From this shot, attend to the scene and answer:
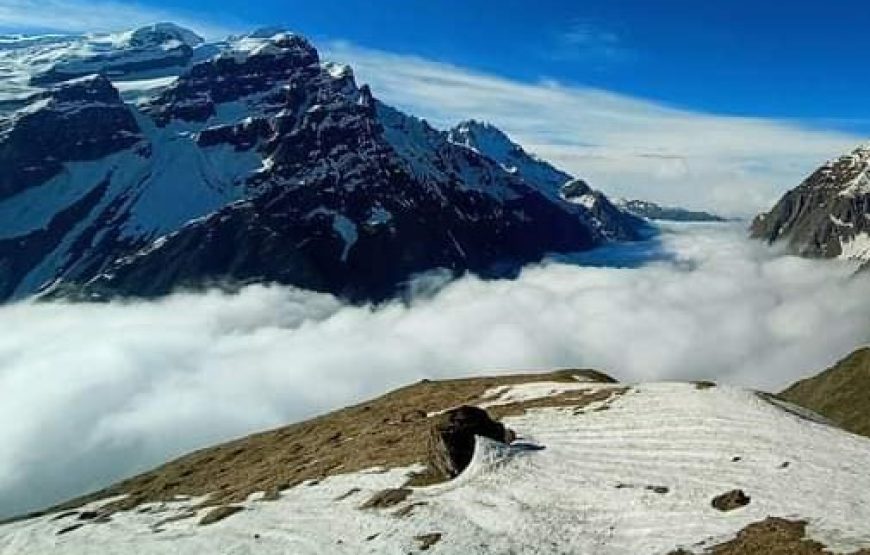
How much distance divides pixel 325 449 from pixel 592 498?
1355 inches

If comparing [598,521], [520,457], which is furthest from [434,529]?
[520,457]

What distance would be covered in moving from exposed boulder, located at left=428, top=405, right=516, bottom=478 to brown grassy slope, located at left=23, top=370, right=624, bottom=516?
170 centimetres

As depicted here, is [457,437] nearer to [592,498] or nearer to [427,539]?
[592,498]

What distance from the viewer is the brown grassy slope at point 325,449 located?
69.5 m

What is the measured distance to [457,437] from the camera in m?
60.6

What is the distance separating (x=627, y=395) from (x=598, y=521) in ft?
91.4

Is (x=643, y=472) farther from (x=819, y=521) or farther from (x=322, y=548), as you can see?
(x=322, y=548)

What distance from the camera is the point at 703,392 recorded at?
229 feet

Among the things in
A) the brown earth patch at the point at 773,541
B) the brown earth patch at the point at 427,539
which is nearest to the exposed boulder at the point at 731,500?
the brown earth patch at the point at 773,541

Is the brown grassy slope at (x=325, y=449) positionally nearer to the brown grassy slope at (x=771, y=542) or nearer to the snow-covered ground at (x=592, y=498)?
the snow-covered ground at (x=592, y=498)

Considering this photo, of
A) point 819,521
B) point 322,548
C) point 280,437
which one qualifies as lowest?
point 280,437

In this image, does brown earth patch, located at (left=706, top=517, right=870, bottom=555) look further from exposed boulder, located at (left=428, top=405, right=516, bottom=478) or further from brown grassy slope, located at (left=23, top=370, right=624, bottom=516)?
brown grassy slope, located at (left=23, top=370, right=624, bottom=516)

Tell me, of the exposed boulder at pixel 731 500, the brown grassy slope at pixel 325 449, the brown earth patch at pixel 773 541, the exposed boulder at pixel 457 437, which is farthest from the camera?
the brown grassy slope at pixel 325 449

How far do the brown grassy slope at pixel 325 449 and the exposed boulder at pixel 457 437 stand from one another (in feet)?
5.56
